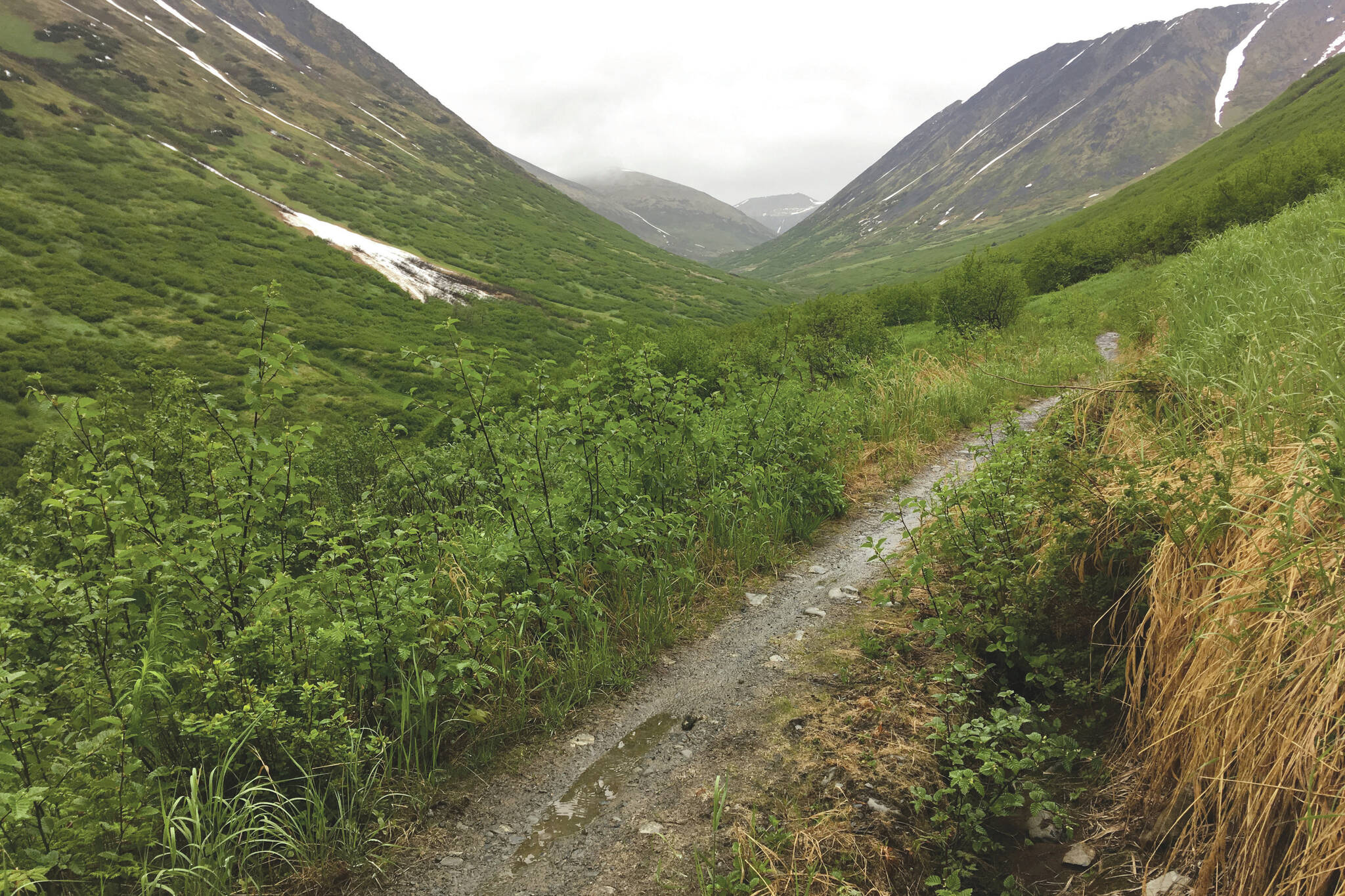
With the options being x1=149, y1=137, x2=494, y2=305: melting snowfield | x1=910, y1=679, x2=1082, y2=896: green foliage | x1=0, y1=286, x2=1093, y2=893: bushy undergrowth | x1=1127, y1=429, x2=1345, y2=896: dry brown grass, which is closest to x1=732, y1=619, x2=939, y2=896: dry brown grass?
x1=910, y1=679, x2=1082, y2=896: green foliage

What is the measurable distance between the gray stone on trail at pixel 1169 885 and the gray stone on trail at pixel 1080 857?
297 mm

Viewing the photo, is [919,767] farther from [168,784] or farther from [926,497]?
[926,497]

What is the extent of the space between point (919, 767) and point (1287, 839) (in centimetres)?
164

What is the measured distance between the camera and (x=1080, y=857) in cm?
288

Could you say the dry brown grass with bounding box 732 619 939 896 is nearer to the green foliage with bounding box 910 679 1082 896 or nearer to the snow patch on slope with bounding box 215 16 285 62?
the green foliage with bounding box 910 679 1082 896

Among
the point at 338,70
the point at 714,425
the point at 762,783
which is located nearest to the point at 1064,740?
the point at 762,783

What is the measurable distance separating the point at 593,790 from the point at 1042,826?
102 inches

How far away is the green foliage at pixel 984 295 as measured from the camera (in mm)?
24328

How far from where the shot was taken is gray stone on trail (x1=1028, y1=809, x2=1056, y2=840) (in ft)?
10.1

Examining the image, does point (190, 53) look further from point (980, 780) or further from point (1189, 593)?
point (1189, 593)

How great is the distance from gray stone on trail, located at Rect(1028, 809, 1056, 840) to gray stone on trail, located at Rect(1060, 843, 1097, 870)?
123mm

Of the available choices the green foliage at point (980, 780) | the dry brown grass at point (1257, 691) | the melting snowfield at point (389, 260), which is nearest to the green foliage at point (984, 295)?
the dry brown grass at point (1257, 691)

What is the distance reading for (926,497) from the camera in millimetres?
7977

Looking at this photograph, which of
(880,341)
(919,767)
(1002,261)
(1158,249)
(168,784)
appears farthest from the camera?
(1158,249)
